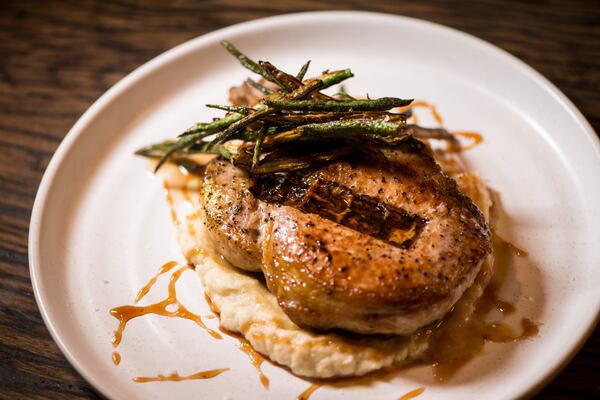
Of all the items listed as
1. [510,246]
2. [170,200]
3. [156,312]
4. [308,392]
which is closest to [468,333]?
[510,246]

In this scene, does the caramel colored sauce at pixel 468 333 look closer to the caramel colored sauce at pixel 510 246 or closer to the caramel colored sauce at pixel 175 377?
the caramel colored sauce at pixel 510 246

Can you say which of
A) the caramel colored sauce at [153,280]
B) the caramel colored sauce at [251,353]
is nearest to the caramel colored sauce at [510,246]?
the caramel colored sauce at [251,353]

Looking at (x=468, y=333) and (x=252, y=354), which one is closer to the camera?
(x=468, y=333)

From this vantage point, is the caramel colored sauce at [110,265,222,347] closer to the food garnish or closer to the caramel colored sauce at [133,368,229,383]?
the caramel colored sauce at [133,368,229,383]

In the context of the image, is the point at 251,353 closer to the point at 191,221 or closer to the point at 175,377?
the point at 175,377

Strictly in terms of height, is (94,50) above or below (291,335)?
above

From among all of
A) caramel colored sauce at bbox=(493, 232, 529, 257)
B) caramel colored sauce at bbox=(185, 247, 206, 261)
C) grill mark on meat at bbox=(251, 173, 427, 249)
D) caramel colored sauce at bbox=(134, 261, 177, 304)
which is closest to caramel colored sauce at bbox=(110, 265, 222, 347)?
caramel colored sauce at bbox=(134, 261, 177, 304)

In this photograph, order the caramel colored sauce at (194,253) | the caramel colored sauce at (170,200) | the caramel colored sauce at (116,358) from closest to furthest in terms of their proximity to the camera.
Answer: the caramel colored sauce at (116,358) < the caramel colored sauce at (194,253) < the caramel colored sauce at (170,200)
